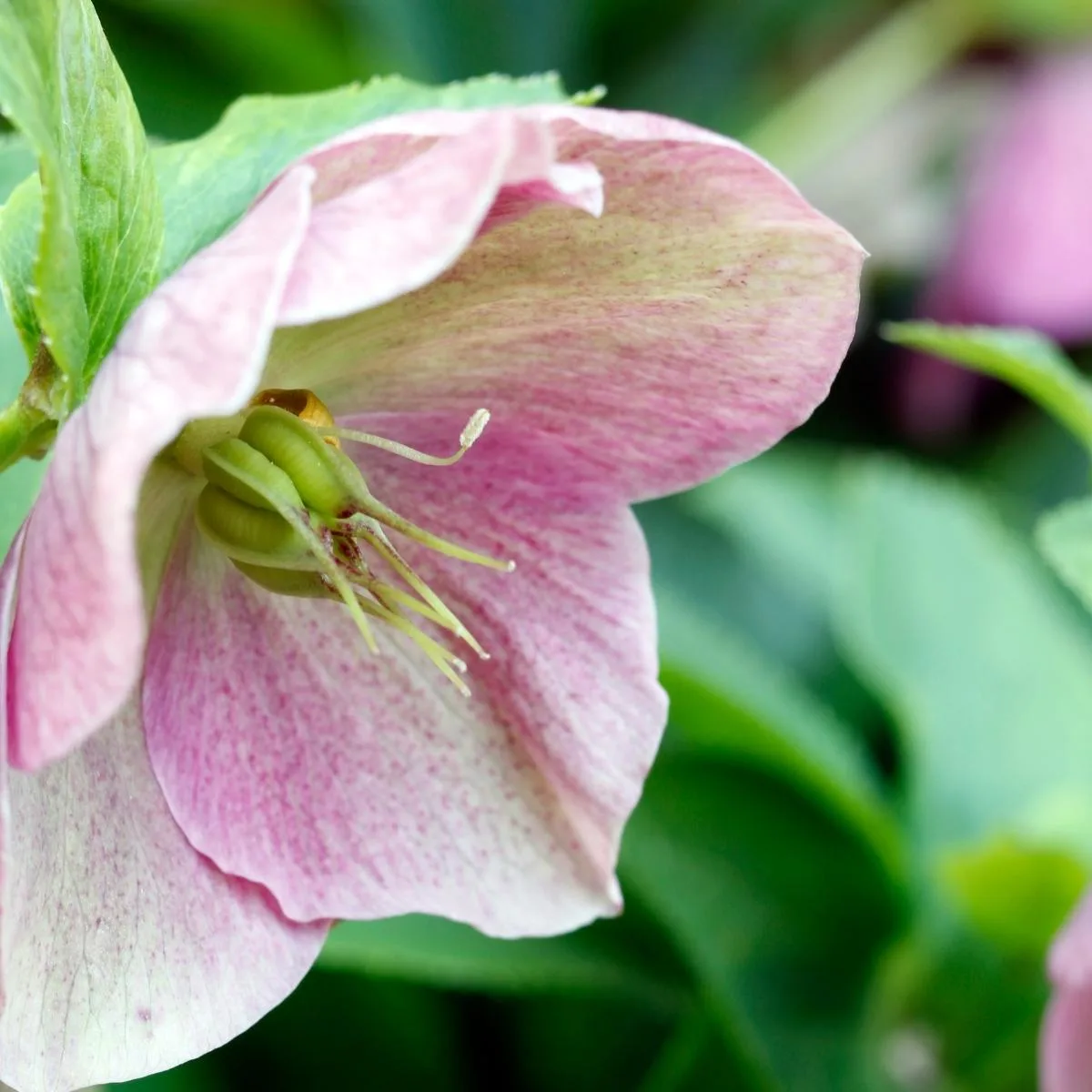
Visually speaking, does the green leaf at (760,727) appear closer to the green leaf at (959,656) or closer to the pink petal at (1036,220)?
the green leaf at (959,656)

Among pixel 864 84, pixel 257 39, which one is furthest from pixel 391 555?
pixel 864 84

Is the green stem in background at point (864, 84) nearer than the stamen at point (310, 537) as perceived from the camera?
No

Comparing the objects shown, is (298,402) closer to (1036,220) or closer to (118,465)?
(118,465)

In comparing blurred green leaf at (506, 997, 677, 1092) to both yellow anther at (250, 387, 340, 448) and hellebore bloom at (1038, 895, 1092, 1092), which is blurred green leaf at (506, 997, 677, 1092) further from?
yellow anther at (250, 387, 340, 448)

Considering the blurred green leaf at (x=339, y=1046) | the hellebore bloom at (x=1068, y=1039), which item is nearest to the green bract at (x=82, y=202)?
the hellebore bloom at (x=1068, y=1039)

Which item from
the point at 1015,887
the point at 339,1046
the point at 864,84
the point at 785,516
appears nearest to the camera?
the point at 1015,887

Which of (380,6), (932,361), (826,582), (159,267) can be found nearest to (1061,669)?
(826,582)

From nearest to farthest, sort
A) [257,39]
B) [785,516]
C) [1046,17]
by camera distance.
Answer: [785,516], [257,39], [1046,17]
